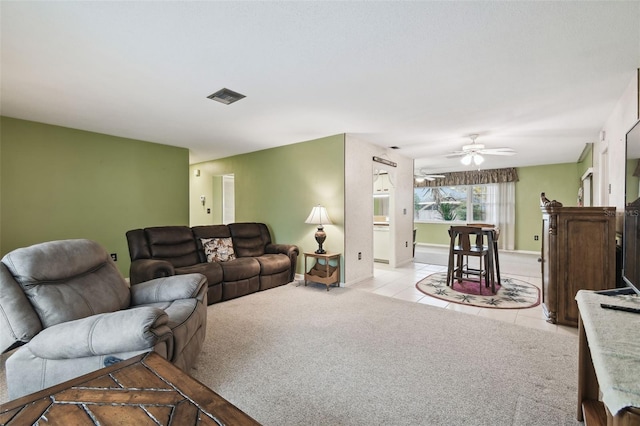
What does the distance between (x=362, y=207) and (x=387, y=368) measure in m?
3.02

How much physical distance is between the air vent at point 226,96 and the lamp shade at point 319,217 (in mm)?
2004

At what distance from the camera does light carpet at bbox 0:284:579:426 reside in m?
1.69

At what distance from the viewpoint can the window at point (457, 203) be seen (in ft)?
26.9

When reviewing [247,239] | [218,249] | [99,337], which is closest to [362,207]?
[247,239]

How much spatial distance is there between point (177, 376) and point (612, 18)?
A: 2.96 meters

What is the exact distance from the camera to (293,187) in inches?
200

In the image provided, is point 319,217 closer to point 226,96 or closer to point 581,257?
point 226,96

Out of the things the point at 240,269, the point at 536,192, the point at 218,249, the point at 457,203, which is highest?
the point at 536,192

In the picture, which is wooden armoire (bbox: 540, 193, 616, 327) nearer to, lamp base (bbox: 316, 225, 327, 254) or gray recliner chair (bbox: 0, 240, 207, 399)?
lamp base (bbox: 316, 225, 327, 254)

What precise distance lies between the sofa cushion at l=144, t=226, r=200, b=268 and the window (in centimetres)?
722

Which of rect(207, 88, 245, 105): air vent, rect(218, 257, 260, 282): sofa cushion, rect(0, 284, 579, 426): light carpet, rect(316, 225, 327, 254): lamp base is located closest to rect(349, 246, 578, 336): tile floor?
rect(0, 284, 579, 426): light carpet

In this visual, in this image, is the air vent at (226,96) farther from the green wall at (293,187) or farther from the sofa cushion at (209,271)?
the sofa cushion at (209,271)

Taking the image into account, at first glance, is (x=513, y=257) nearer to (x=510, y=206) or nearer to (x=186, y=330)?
(x=510, y=206)

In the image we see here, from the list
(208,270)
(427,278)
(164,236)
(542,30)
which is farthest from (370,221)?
(542,30)
